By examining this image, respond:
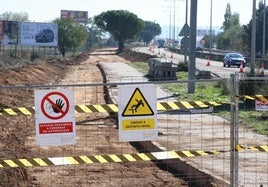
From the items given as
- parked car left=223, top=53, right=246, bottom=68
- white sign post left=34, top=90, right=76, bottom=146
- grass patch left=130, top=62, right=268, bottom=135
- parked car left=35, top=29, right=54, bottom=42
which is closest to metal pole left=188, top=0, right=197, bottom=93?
grass patch left=130, top=62, right=268, bottom=135

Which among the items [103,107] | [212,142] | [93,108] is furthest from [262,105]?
[212,142]

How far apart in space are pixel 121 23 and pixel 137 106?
338 feet

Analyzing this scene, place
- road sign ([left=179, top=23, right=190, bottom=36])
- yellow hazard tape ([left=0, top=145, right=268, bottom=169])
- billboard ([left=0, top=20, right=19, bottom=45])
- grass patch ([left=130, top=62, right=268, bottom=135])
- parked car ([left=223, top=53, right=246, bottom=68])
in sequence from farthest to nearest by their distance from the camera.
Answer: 1. billboard ([left=0, top=20, right=19, bottom=45])
2. parked car ([left=223, top=53, right=246, bottom=68])
3. road sign ([left=179, top=23, right=190, bottom=36])
4. grass patch ([left=130, top=62, right=268, bottom=135])
5. yellow hazard tape ([left=0, top=145, right=268, bottom=169])

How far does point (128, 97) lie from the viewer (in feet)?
27.4

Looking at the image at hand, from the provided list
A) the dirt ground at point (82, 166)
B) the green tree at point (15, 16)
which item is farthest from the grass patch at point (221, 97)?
the green tree at point (15, 16)

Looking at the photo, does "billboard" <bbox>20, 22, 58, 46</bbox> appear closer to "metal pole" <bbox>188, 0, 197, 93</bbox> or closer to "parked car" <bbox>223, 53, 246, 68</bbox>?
"parked car" <bbox>223, 53, 246, 68</bbox>

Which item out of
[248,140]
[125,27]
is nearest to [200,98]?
[248,140]

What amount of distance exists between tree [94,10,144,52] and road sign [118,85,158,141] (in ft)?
336

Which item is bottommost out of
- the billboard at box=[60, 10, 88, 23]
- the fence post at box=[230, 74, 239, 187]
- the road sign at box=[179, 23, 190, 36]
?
the fence post at box=[230, 74, 239, 187]

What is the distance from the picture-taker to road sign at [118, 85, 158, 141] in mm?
8359

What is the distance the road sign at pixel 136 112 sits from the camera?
836cm

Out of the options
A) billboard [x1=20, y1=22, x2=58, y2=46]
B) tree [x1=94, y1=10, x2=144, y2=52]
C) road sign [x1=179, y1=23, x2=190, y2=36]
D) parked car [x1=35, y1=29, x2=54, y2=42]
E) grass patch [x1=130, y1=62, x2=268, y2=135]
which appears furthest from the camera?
tree [x1=94, y1=10, x2=144, y2=52]

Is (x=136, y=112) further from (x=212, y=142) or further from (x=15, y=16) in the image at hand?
(x=15, y=16)

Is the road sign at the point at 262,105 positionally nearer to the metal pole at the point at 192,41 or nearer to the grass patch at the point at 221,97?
the grass patch at the point at 221,97
